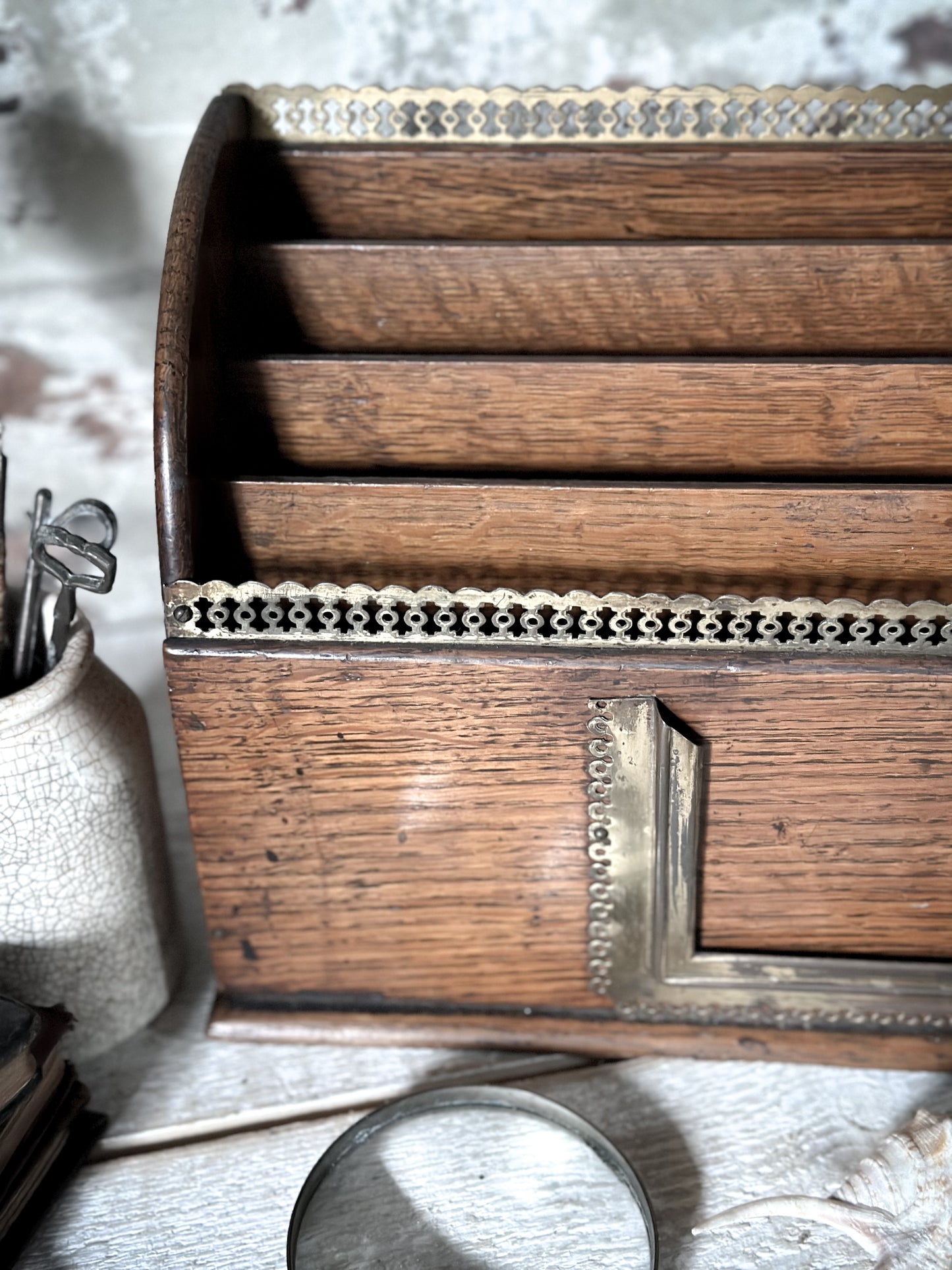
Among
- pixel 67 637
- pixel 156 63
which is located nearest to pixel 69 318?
pixel 156 63

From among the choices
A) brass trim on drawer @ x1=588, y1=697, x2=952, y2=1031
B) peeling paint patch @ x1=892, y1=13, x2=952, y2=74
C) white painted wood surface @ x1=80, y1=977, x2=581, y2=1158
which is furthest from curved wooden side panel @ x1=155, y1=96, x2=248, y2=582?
peeling paint patch @ x1=892, y1=13, x2=952, y2=74

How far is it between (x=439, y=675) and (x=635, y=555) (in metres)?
0.13

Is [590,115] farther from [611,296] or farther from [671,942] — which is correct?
[671,942]

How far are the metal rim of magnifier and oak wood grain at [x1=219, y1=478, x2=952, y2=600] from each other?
0.31 m

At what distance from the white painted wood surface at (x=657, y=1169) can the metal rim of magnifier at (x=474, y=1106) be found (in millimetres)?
30

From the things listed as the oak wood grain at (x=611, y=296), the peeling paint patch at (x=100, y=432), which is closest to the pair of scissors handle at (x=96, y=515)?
the oak wood grain at (x=611, y=296)

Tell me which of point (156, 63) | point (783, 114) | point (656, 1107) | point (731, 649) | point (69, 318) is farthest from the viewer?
point (69, 318)

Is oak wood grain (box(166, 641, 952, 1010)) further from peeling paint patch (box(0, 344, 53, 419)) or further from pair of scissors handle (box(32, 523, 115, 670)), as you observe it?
peeling paint patch (box(0, 344, 53, 419))

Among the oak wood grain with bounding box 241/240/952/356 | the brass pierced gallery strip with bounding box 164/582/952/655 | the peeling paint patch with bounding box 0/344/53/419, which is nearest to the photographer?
the brass pierced gallery strip with bounding box 164/582/952/655

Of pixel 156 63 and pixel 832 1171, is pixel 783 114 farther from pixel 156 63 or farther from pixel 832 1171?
pixel 832 1171

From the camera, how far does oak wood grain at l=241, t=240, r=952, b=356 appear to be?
0.72 meters

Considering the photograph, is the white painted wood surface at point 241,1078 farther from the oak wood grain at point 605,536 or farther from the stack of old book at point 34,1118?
the oak wood grain at point 605,536

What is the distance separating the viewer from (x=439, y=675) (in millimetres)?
650

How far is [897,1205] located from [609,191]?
2.10 feet
